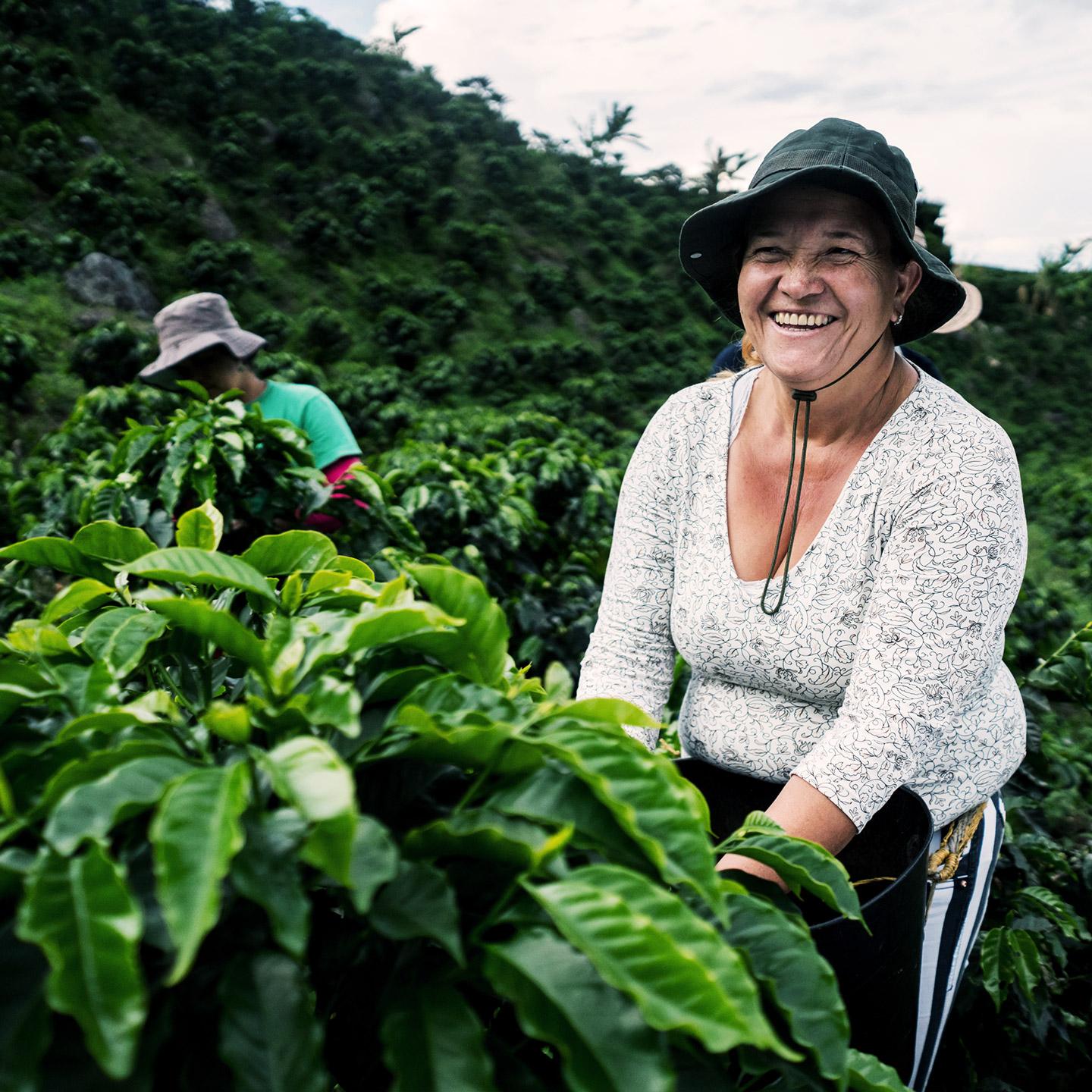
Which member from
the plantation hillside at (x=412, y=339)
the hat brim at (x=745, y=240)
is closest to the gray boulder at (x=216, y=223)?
the plantation hillside at (x=412, y=339)

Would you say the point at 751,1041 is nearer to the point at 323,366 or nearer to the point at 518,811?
the point at 518,811

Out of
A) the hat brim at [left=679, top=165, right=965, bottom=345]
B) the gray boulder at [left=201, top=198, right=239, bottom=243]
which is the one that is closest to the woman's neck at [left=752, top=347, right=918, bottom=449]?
the hat brim at [left=679, top=165, right=965, bottom=345]

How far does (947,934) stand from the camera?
4.99 feet

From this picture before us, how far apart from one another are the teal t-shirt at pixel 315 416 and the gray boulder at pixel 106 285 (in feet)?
41.4

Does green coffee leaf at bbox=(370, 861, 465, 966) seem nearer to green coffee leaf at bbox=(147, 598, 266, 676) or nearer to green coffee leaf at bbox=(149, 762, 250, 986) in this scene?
green coffee leaf at bbox=(149, 762, 250, 986)

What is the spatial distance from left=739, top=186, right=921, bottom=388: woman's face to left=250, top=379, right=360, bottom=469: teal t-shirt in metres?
2.10

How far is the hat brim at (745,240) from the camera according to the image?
54.2 inches

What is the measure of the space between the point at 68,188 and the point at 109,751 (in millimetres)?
18170

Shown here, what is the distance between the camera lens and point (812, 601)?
144 cm

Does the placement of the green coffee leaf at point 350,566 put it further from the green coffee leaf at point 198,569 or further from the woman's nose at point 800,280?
the woman's nose at point 800,280

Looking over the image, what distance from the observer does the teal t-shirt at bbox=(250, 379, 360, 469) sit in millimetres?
3359

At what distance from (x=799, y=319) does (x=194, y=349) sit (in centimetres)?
256

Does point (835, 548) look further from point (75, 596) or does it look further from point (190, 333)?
point (190, 333)

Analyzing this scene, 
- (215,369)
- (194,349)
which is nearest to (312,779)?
(194,349)
